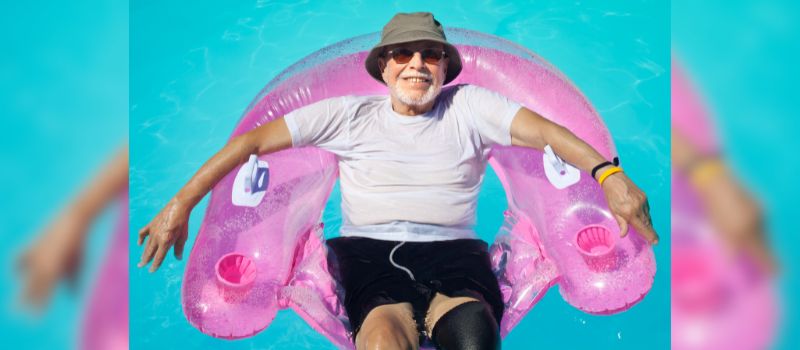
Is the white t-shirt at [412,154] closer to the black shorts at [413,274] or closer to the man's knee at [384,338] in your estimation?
the black shorts at [413,274]

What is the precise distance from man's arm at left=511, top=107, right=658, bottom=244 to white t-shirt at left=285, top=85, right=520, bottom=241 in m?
0.06

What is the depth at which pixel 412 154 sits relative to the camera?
2.85m

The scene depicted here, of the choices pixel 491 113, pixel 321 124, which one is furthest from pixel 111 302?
Answer: pixel 491 113

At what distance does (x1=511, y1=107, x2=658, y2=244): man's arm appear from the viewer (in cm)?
246

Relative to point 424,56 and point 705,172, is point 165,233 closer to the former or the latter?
point 424,56

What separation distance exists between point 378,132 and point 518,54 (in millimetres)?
724

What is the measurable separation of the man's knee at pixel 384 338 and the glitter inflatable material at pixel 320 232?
40 cm

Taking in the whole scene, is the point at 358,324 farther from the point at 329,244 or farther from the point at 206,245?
the point at 206,245

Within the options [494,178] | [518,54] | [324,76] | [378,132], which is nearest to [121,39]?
[324,76]

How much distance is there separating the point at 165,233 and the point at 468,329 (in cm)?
88

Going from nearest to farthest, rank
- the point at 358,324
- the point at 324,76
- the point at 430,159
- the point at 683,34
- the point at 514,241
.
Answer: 1. the point at 358,324
2. the point at 430,159
3. the point at 514,241
4. the point at 324,76
5. the point at 683,34

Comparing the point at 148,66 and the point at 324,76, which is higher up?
the point at 324,76

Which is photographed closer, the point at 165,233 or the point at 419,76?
the point at 165,233

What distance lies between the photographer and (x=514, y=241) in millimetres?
3055
